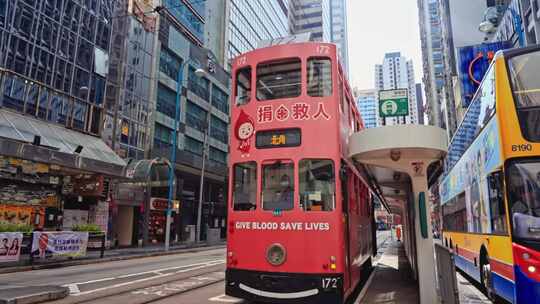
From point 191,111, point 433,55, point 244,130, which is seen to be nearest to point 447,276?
point 244,130

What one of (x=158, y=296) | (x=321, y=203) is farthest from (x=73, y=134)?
(x=321, y=203)

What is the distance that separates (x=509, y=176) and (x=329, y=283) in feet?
12.0

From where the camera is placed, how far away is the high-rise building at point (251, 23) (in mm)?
51094

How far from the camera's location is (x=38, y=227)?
789 inches

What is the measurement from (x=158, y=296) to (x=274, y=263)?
332 centimetres

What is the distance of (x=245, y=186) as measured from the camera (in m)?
7.77

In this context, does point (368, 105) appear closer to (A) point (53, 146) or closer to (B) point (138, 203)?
(B) point (138, 203)

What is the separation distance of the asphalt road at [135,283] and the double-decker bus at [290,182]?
193 cm

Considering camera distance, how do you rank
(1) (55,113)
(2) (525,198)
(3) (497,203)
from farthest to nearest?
(1) (55,113) < (3) (497,203) < (2) (525,198)

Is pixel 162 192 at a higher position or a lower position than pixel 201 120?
lower

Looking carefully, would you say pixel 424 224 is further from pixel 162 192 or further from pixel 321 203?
pixel 162 192

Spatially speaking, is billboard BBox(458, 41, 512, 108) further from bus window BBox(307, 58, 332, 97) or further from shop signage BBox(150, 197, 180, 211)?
bus window BBox(307, 58, 332, 97)

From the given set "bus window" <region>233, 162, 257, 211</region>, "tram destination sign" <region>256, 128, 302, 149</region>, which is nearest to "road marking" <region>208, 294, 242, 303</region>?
"bus window" <region>233, 162, 257, 211</region>

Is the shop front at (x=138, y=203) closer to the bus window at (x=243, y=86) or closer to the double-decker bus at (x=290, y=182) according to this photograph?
the bus window at (x=243, y=86)
